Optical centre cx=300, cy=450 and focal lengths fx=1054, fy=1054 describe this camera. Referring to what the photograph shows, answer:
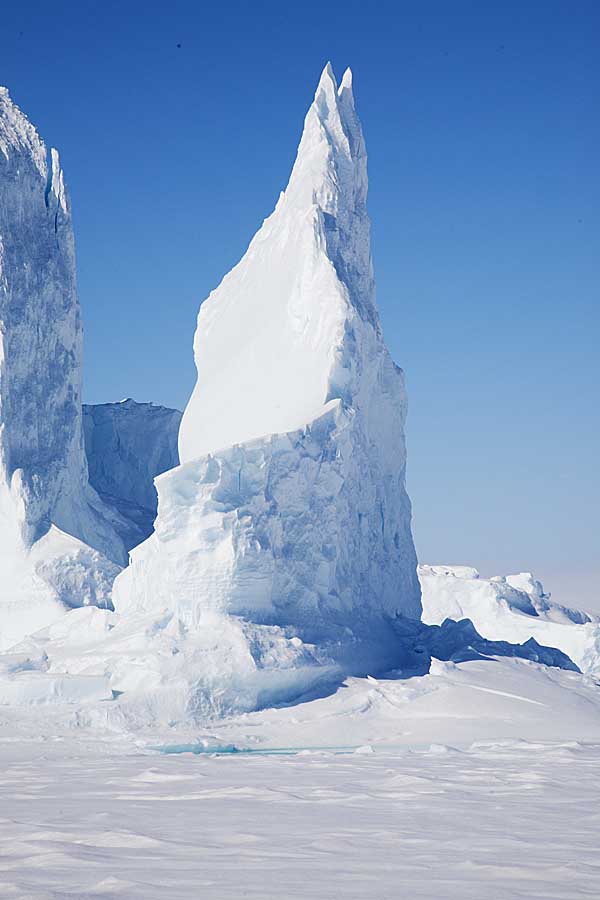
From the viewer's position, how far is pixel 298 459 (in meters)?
19.0

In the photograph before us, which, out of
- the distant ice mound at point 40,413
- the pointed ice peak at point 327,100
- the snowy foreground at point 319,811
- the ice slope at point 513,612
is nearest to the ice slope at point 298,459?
the pointed ice peak at point 327,100

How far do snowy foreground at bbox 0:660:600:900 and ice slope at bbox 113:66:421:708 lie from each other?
2.71m

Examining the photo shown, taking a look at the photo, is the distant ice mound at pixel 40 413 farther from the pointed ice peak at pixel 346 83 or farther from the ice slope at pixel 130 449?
the pointed ice peak at pixel 346 83

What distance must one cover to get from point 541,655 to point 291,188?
11925 mm

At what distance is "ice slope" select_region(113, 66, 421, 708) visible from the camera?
58.0ft

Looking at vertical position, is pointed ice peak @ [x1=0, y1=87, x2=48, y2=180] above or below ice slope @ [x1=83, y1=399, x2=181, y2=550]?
above

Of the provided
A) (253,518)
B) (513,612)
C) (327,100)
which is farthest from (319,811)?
(513,612)

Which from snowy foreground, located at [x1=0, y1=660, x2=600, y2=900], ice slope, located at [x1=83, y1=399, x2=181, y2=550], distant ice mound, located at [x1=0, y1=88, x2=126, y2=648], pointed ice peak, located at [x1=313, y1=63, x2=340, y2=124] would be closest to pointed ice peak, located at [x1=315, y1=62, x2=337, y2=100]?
pointed ice peak, located at [x1=313, y1=63, x2=340, y2=124]

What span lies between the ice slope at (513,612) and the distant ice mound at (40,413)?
1160 cm

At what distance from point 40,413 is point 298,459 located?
1025 centimetres

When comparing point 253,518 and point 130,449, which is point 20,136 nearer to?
point 130,449

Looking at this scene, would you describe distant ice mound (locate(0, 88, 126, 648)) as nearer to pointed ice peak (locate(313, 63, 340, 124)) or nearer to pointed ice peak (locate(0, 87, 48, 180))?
pointed ice peak (locate(0, 87, 48, 180))

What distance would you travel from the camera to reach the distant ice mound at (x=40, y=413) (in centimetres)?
2522

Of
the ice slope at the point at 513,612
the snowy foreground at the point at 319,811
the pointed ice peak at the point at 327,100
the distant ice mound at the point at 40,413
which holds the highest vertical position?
the pointed ice peak at the point at 327,100
